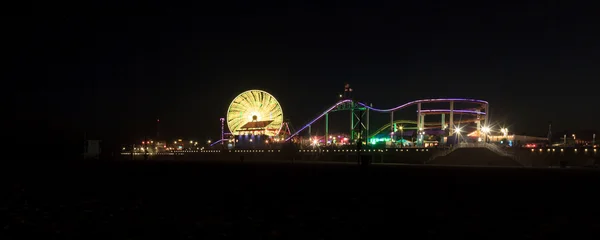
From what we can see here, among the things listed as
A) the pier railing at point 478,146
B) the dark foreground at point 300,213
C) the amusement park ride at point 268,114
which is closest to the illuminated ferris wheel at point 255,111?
the amusement park ride at point 268,114

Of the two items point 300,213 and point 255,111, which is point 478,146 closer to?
point 255,111

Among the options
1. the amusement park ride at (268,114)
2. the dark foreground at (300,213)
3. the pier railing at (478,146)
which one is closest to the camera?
the dark foreground at (300,213)

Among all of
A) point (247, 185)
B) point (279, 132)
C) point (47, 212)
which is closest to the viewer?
point (47, 212)

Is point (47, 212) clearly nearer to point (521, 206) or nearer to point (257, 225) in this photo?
point (257, 225)

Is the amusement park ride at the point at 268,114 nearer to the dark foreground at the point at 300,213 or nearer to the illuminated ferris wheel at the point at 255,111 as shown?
the illuminated ferris wheel at the point at 255,111

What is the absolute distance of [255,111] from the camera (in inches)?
4729

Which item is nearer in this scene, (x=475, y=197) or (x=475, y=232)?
(x=475, y=232)

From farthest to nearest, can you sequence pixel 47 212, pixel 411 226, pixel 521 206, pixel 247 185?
1. pixel 247 185
2. pixel 521 206
3. pixel 47 212
4. pixel 411 226

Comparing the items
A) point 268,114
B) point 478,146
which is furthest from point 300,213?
point 268,114

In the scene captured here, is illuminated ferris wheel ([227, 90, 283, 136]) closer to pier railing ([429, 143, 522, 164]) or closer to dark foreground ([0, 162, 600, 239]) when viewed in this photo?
pier railing ([429, 143, 522, 164])

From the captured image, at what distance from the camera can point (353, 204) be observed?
18.8 metres

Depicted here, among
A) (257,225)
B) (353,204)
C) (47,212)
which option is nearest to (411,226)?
(257,225)

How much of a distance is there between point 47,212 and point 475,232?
12906 millimetres

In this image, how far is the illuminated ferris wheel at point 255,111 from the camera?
118750 mm
